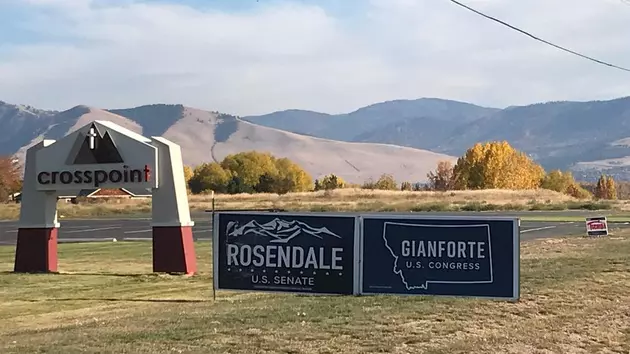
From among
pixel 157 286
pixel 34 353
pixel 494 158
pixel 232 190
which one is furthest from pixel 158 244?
pixel 494 158

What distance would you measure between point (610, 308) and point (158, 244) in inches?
413

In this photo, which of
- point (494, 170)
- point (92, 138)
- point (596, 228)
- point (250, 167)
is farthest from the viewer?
point (250, 167)

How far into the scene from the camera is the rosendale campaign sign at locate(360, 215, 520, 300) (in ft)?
37.4

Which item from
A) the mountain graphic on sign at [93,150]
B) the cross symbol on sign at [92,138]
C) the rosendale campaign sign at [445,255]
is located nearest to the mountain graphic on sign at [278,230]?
the rosendale campaign sign at [445,255]

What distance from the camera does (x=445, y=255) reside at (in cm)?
1150

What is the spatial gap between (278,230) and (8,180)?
82060 mm

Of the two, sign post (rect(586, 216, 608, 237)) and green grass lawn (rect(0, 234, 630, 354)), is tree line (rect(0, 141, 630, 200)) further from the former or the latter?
green grass lawn (rect(0, 234, 630, 354))

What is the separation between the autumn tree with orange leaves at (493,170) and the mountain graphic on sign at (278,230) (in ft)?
389

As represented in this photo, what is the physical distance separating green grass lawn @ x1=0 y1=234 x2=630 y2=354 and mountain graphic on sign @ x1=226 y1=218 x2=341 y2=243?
42.2 inches

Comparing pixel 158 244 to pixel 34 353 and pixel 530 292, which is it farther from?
pixel 34 353

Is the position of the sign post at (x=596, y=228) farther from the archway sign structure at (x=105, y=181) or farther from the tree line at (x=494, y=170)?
the tree line at (x=494, y=170)

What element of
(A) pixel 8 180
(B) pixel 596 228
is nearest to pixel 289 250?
(B) pixel 596 228

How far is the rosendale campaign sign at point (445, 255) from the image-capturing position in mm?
11414

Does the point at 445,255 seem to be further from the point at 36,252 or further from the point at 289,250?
the point at 36,252
